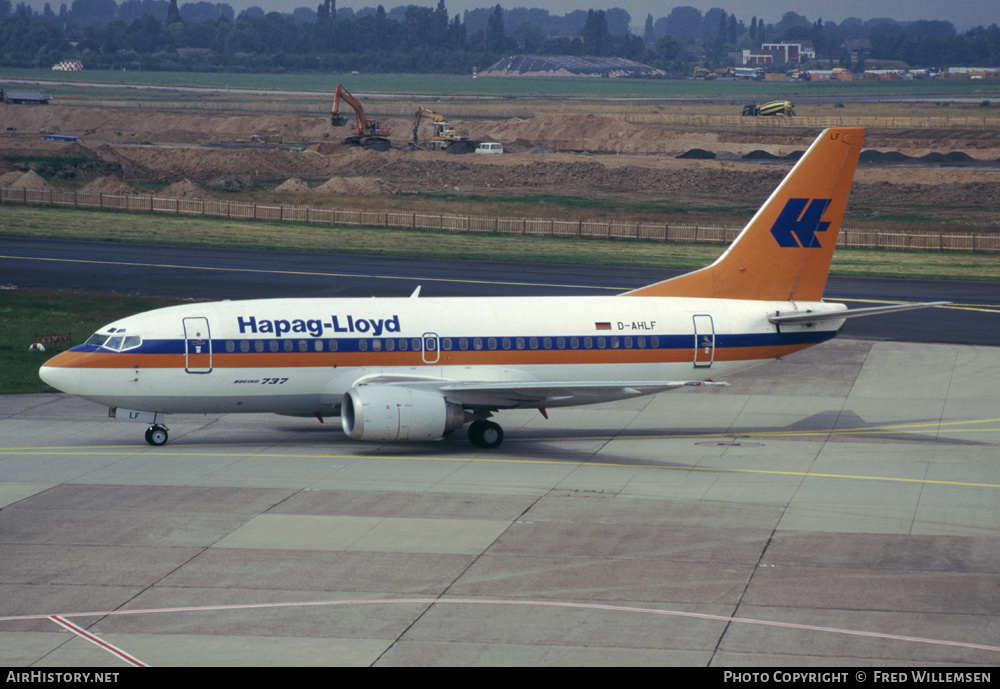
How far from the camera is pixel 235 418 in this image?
41.5 m

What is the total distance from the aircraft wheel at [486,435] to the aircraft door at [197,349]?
28.0 feet

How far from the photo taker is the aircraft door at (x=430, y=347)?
120 ft

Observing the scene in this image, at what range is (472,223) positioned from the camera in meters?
93.6

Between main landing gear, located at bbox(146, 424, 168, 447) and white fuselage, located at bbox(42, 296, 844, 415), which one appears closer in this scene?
white fuselage, located at bbox(42, 296, 844, 415)

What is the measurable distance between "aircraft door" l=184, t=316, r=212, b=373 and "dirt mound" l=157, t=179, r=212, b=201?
71.6m

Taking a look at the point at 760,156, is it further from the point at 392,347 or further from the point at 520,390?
the point at 520,390

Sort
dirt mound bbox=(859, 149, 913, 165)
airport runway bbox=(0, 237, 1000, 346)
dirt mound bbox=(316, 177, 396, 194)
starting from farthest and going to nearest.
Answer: dirt mound bbox=(859, 149, 913, 165), dirt mound bbox=(316, 177, 396, 194), airport runway bbox=(0, 237, 1000, 346)

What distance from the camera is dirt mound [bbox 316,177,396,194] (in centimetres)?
10912

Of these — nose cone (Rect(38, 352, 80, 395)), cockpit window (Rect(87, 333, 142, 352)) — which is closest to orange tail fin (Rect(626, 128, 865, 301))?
cockpit window (Rect(87, 333, 142, 352))

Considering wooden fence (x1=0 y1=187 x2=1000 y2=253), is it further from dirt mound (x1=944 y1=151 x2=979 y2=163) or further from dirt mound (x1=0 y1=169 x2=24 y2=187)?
dirt mound (x1=944 y1=151 x2=979 y2=163)

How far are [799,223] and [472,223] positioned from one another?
55485mm
